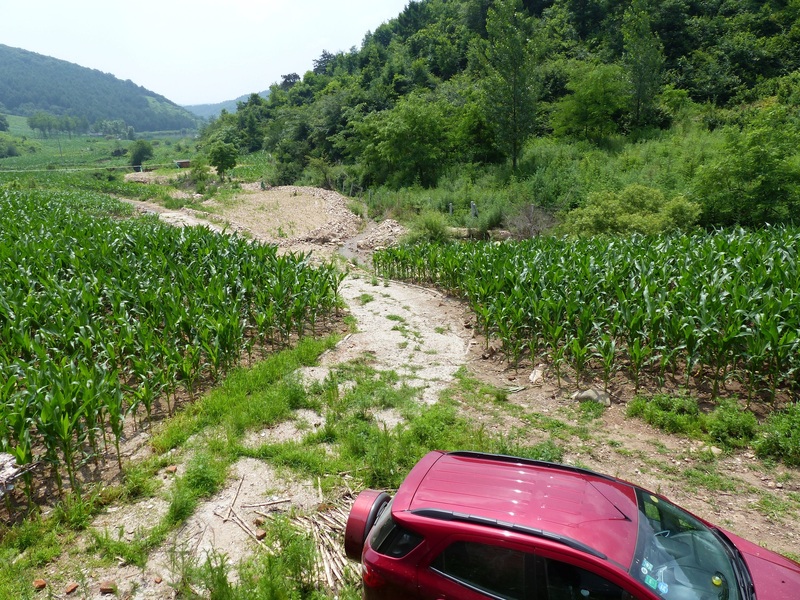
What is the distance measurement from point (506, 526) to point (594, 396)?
5.11 m

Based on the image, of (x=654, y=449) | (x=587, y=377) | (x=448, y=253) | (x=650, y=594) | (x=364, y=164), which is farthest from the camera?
(x=364, y=164)

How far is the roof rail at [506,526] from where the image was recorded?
2580 mm

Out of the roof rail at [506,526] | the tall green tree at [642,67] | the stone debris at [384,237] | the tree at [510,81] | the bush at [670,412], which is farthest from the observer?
the tall green tree at [642,67]

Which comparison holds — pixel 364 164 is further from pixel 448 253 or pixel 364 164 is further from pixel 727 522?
pixel 727 522

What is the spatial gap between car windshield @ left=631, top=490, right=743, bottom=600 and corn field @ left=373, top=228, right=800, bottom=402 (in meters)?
4.40

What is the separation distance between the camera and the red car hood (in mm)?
2859

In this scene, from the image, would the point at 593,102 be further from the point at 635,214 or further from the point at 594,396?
the point at 594,396

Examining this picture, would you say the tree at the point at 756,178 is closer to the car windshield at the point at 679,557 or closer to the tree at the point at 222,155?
the car windshield at the point at 679,557

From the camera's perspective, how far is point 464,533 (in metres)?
2.79

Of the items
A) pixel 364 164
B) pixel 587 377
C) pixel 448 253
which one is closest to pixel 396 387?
pixel 587 377

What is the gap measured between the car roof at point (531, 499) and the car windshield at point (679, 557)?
9 centimetres

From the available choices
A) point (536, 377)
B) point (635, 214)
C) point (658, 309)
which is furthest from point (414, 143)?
point (658, 309)

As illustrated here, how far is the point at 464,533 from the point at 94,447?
4929mm

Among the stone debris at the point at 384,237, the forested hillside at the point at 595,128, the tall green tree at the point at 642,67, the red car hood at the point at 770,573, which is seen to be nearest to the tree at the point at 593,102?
the forested hillside at the point at 595,128
